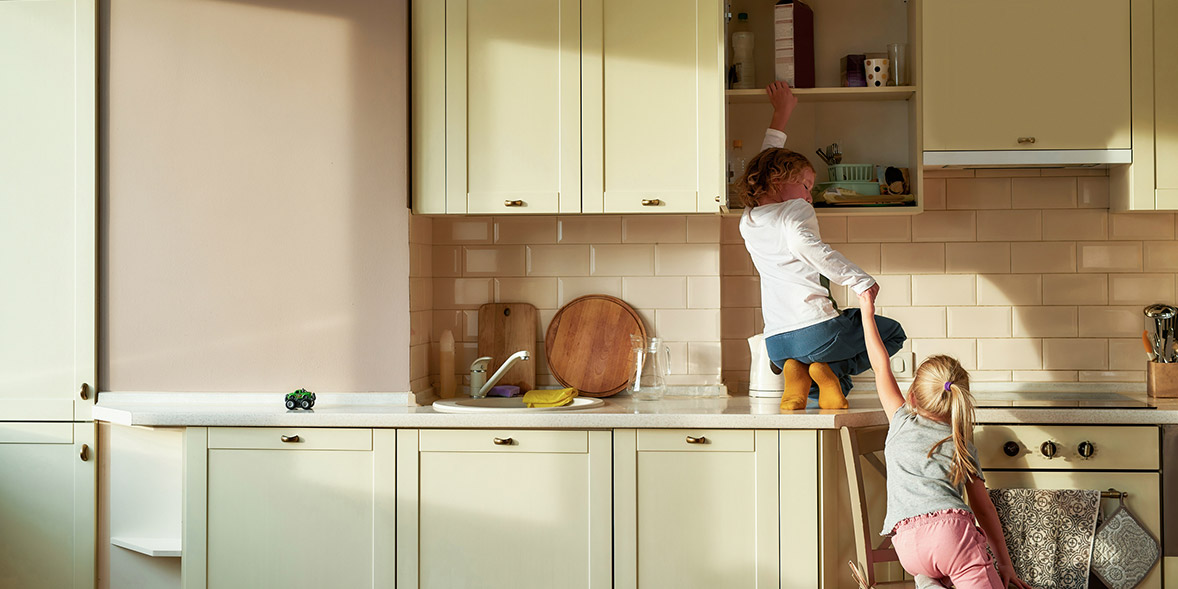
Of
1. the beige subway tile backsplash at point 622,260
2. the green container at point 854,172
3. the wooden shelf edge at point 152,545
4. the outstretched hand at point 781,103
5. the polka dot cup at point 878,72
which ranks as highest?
the polka dot cup at point 878,72

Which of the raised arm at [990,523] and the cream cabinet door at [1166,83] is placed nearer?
the raised arm at [990,523]

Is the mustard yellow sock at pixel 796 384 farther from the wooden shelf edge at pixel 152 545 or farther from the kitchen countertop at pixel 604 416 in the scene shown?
the wooden shelf edge at pixel 152 545

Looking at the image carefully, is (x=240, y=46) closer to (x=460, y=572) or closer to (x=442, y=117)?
(x=442, y=117)

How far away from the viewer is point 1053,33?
3.03 m

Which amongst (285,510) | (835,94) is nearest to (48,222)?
(285,510)

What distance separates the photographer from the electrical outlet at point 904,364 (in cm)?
333

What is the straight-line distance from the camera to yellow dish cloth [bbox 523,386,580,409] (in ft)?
10.0

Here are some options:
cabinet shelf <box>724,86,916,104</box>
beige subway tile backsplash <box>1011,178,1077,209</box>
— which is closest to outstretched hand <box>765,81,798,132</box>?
cabinet shelf <box>724,86,916,104</box>

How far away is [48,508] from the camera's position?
9.95 feet

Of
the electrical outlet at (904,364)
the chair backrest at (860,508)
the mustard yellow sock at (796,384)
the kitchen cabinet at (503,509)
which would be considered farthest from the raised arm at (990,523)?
the kitchen cabinet at (503,509)

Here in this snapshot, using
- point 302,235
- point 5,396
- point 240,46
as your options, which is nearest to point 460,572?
point 302,235

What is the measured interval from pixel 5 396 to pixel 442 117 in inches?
63.5

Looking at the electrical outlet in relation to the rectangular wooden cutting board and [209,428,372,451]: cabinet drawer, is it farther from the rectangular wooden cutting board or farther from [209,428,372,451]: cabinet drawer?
[209,428,372,451]: cabinet drawer

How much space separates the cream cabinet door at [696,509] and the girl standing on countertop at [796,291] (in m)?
0.26
